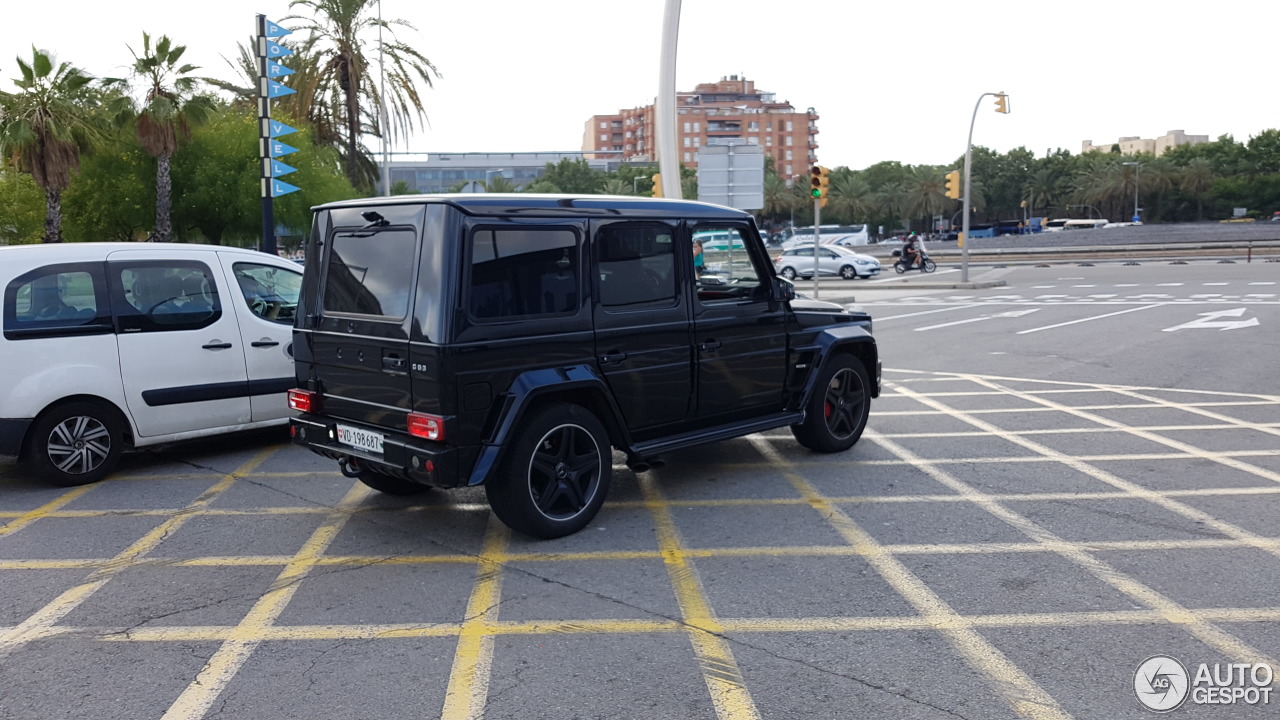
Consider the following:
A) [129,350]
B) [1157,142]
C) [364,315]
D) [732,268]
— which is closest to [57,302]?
[129,350]

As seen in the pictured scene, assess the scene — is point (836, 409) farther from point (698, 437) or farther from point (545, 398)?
point (545, 398)

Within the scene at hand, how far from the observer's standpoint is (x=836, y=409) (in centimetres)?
767

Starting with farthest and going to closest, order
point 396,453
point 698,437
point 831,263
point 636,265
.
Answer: point 831,263 < point 698,437 < point 636,265 < point 396,453

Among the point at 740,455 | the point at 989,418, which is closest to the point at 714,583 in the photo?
the point at 740,455

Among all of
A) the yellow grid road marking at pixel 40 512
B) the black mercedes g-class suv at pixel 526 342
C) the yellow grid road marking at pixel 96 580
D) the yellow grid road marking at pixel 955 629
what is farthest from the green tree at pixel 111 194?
the yellow grid road marking at pixel 955 629

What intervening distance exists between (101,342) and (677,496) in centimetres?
414

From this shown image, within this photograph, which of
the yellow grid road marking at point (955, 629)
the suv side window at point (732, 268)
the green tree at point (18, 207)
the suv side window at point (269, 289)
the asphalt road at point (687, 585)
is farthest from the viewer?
the green tree at point (18, 207)

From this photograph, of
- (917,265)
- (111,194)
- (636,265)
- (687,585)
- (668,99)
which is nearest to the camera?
(687,585)

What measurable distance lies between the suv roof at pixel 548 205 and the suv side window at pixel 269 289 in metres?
2.25

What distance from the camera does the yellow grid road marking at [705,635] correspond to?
364 centimetres

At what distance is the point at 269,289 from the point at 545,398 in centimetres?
367

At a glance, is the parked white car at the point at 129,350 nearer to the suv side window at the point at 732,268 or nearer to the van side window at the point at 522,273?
the van side window at the point at 522,273

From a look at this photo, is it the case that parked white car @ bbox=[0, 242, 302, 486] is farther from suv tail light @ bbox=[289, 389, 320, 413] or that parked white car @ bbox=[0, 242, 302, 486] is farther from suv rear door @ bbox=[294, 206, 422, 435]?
suv rear door @ bbox=[294, 206, 422, 435]

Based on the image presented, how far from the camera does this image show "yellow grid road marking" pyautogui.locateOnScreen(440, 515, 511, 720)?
3641 mm
